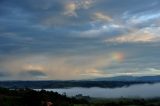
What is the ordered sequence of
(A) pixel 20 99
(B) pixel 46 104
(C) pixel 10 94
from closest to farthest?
(B) pixel 46 104 < (A) pixel 20 99 < (C) pixel 10 94

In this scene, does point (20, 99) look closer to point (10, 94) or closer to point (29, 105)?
point (29, 105)

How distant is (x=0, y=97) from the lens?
5527 inches

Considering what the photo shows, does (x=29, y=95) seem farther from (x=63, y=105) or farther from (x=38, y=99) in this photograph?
(x=63, y=105)

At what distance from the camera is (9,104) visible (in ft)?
437

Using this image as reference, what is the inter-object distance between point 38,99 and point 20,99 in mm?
8222

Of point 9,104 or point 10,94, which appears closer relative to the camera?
point 9,104

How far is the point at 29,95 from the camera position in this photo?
140m

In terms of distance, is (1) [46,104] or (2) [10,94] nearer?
(1) [46,104]

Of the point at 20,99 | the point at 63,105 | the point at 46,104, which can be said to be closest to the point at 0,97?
the point at 20,99

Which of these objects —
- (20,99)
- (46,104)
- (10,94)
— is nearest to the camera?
(46,104)

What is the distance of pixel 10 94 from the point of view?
15488cm

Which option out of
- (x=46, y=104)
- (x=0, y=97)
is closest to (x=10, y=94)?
(x=0, y=97)

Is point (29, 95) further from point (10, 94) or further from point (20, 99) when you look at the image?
point (10, 94)

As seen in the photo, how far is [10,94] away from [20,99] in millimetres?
15789
